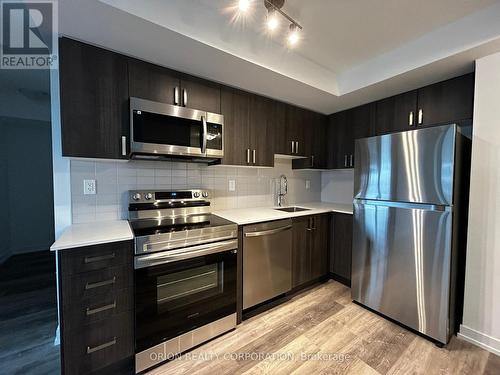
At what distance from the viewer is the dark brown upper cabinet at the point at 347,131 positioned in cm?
268

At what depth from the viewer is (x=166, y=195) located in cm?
202

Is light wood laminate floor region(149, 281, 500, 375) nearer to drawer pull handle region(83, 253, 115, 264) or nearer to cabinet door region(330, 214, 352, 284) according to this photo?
cabinet door region(330, 214, 352, 284)

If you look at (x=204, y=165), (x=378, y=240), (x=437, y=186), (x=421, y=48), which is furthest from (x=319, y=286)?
(x=421, y=48)

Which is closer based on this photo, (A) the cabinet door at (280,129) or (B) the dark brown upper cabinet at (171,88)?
(B) the dark brown upper cabinet at (171,88)

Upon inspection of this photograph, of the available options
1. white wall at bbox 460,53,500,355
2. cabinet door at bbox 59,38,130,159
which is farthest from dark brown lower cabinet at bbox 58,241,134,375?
white wall at bbox 460,53,500,355

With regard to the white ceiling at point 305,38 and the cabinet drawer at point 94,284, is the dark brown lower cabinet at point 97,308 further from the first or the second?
the white ceiling at point 305,38

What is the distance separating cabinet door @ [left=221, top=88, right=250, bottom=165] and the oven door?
0.90 m

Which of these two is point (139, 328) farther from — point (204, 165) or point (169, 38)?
point (169, 38)

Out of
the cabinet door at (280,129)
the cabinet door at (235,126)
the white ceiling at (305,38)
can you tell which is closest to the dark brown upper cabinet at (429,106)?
the white ceiling at (305,38)

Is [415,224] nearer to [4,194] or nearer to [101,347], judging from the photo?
[101,347]

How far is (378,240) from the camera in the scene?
2037 millimetres

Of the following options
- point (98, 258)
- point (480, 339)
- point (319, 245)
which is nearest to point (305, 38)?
point (319, 245)

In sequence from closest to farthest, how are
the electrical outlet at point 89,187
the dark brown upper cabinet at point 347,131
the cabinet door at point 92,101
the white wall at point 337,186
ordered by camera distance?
the cabinet door at point 92,101
the electrical outlet at point 89,187
the dark brown upper cabinet at point 347,131
the white wall at point 337,186

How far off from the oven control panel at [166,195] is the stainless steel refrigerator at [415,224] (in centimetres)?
166
